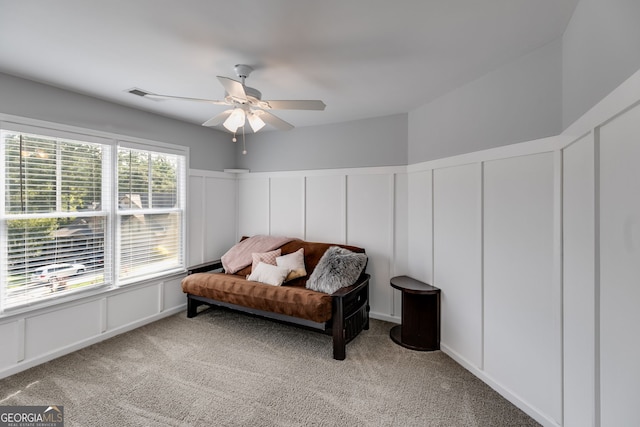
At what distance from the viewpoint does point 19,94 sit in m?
2.48

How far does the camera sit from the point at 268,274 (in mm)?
3348

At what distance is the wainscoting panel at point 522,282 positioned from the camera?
1.88 meters

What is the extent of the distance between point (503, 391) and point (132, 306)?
3872 mm

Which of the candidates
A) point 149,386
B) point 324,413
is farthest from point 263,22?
point 149,386

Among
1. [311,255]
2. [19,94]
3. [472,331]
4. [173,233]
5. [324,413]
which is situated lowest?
[324,413]

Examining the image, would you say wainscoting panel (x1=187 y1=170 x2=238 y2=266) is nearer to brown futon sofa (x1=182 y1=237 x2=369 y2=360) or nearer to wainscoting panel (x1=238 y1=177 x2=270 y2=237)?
wainscoting panel (x1=238 y1=177 x2=270 y2=237)

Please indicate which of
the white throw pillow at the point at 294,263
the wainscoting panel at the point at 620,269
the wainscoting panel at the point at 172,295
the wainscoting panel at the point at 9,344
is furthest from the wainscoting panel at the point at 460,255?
the wainscoting panel at the point at 9,344

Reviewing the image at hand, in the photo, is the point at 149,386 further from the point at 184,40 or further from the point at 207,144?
the point at 207,144

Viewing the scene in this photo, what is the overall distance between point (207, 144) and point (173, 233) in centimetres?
142

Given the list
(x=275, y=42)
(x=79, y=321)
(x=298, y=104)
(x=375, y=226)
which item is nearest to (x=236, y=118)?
(x=298, y=104)

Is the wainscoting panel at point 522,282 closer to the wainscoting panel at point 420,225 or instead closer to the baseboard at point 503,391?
the baseboard at point 503,391

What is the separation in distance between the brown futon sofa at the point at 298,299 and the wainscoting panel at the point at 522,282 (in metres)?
1.24

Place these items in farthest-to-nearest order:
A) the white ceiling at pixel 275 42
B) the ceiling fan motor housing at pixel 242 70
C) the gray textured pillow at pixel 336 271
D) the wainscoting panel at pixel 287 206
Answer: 1. the wainscoting panel at pixel 287 206
2. the gray textured pillow at pixel 336 271
3. the ceiling fan motor housing at pixel 242 70
4. the white ceiling at pixel 275 42

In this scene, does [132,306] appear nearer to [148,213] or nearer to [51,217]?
[148,213]
